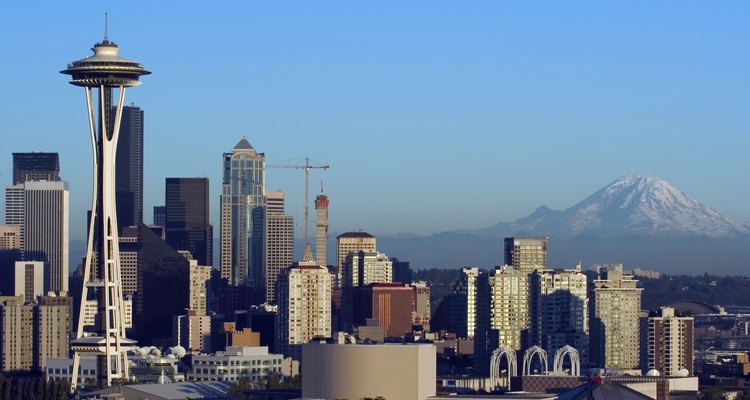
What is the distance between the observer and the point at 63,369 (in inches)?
6860

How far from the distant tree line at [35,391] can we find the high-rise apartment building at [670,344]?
6177 centimetres

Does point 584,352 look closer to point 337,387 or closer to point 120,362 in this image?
point 120,362

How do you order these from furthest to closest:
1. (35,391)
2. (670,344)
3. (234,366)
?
1. (670,344)
2. (234,366)
3. (35,391)

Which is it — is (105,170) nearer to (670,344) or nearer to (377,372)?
(377,372)

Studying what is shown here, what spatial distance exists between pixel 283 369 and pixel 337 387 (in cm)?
7715

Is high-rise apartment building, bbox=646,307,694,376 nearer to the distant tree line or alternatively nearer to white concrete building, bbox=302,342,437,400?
the distant tree line

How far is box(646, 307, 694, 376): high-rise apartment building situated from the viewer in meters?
186

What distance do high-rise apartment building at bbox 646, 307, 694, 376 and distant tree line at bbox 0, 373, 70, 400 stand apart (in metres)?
61.8

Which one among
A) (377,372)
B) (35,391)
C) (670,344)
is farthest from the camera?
(670,344)

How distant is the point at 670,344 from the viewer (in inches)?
7441

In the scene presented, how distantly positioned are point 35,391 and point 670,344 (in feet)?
226

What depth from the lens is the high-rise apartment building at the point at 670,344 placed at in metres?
186

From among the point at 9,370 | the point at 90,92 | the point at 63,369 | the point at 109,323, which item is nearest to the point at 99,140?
the point at 90,92

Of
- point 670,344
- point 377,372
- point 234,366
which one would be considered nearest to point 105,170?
point 234,366
